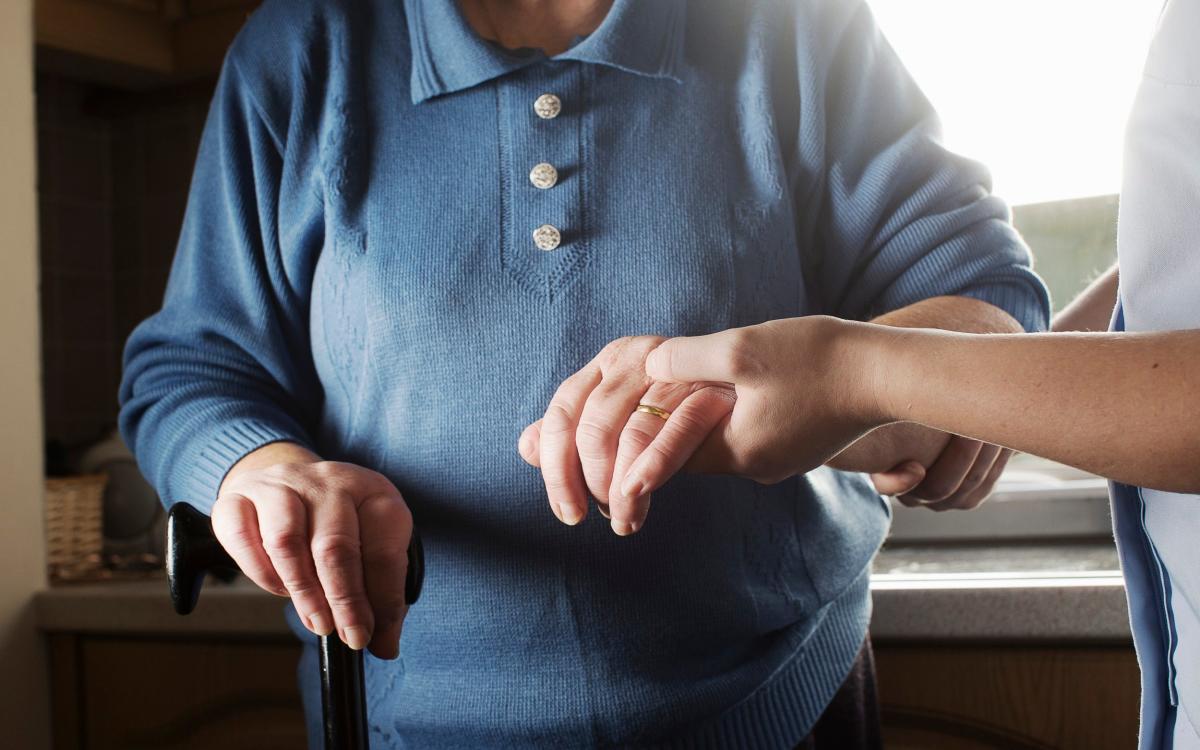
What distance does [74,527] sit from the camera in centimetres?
151

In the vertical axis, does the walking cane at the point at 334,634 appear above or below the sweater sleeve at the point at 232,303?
below

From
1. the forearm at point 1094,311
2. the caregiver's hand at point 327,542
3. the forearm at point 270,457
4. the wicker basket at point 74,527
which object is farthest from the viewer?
the wicker basket at point 74,527

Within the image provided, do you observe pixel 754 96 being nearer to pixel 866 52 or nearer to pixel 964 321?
pixel 866 52

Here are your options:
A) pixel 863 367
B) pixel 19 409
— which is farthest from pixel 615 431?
pixel 19 409

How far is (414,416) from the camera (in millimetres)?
711

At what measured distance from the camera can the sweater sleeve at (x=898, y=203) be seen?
0.75 metres

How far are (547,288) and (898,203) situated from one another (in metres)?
0.27

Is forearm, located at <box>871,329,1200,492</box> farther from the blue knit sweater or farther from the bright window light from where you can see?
the bright window light

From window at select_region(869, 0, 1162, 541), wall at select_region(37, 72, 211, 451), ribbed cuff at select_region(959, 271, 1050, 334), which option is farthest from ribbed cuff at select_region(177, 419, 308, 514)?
wall at select_region(37, 72, 211, 451)

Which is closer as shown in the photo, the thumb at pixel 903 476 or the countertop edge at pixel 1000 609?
the thumb at pixel 903 476

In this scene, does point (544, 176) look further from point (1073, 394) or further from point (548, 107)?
point (1073, 394)

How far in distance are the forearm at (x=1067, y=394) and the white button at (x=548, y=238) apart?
10.5 inches

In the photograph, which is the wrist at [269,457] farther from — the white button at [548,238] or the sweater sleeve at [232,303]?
the white button at [548,238]

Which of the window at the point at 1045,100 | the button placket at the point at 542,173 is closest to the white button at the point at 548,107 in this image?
the button placket at the point at 542,173
